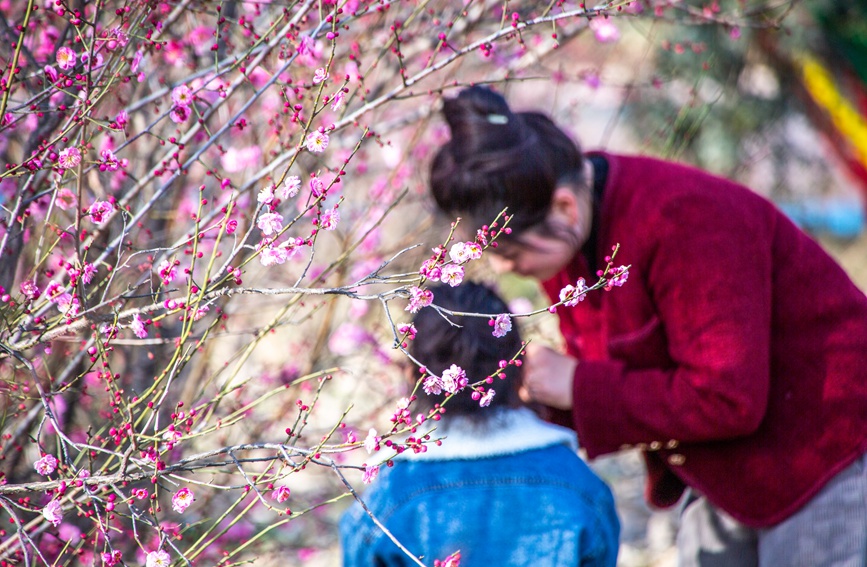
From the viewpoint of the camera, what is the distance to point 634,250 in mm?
1771

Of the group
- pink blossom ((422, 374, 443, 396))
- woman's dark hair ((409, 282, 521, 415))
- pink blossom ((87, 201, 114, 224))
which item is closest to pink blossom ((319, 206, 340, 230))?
pink blossom ((422, 374, 443, 396))

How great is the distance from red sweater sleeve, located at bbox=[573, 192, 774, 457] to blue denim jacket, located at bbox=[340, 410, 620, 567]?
0.54 ft

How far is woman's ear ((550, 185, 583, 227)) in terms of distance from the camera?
1.83 meters

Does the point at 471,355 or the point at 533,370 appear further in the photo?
the point at 533,370

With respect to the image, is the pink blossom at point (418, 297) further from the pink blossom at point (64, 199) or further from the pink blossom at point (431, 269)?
the pink blossom at point (64, 199)

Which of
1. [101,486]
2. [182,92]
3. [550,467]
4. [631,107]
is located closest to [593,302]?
[550,467]

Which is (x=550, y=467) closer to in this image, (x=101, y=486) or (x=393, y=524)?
(x=393, y=524)

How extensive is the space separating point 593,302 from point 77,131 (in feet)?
3.87

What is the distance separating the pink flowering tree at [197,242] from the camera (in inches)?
51.2

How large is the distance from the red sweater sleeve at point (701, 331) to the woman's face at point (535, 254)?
158 mm

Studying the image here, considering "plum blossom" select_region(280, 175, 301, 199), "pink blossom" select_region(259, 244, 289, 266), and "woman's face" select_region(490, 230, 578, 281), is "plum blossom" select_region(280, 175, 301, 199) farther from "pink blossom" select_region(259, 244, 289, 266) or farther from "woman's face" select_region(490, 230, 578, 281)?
"woman's face" select_region(490, 230, 578, 281)

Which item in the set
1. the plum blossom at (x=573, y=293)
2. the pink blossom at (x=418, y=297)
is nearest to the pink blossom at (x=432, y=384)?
the pink blossom at (x=418, y=297)

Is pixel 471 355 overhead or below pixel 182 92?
below

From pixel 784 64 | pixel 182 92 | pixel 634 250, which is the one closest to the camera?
pixel 182 92
